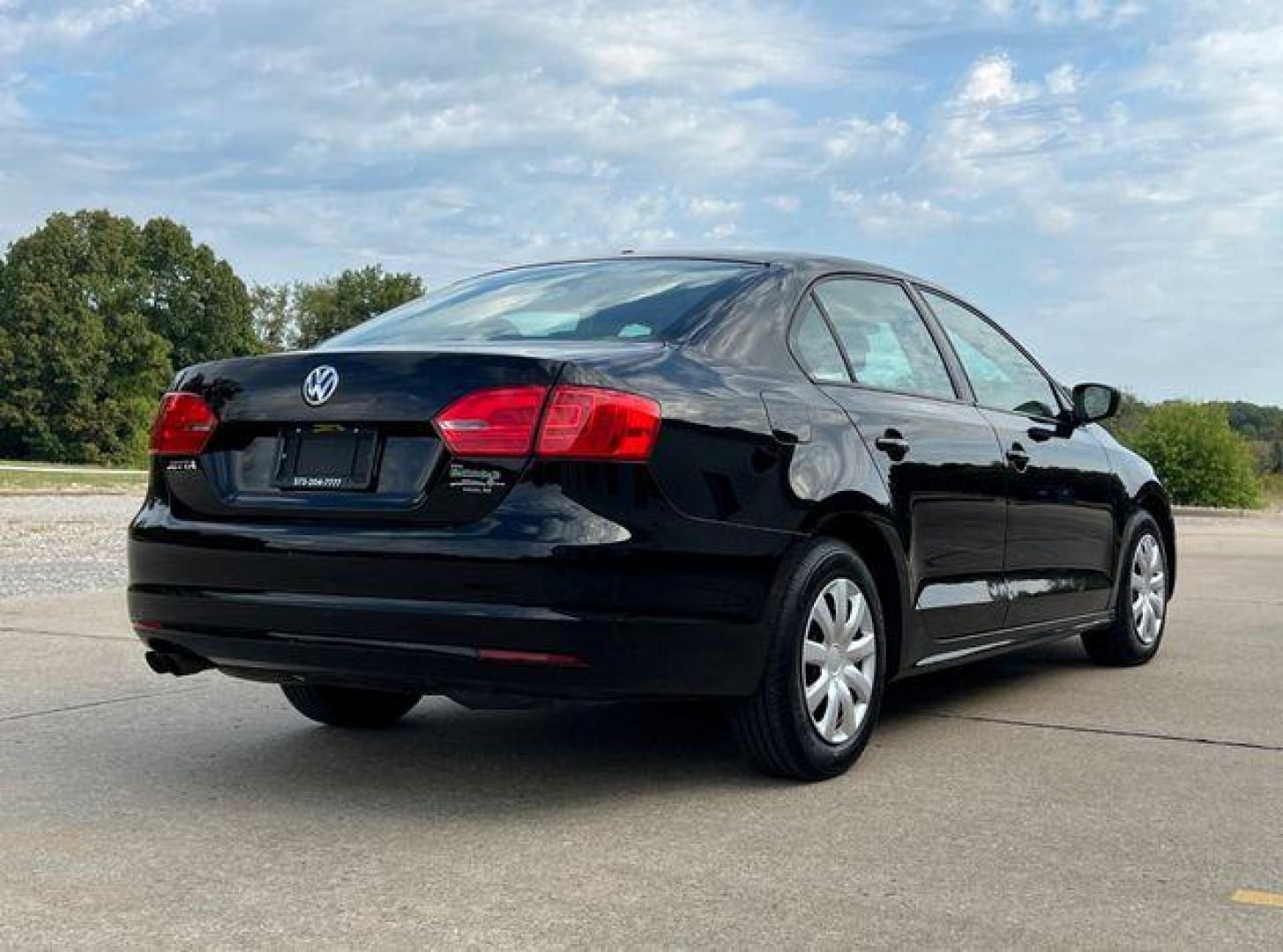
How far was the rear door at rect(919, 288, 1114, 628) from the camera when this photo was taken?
239 inches

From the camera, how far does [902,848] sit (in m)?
4.02

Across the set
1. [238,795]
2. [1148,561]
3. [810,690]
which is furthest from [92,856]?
[1148,561]

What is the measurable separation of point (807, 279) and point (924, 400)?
68cm

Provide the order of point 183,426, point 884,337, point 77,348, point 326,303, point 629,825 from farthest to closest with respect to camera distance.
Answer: point 326,303 → point 77,348 → point 884,337 → point 183,426 → point 629,825

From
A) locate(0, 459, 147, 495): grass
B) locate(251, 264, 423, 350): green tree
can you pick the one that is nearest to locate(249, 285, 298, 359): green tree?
locate(251, 264, 423, 350): green tree

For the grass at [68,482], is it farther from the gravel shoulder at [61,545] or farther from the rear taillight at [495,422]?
the rear taillight at [495,422]

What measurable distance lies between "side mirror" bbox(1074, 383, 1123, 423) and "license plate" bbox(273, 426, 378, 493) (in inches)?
144

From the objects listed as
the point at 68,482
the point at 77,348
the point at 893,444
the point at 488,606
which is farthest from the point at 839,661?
the point at 77,348

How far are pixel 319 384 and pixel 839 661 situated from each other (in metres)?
1.77

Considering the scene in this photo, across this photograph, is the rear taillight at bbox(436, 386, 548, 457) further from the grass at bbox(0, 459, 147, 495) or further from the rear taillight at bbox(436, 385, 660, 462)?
the grass at bbox(0, 459, 147, 495)

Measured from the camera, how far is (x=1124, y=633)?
23.7ft

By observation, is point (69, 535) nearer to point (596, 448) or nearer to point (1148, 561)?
point (1148, 561)

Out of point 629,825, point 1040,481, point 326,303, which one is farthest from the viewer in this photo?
point 326,303

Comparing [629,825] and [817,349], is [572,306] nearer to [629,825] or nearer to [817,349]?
[817,349]
